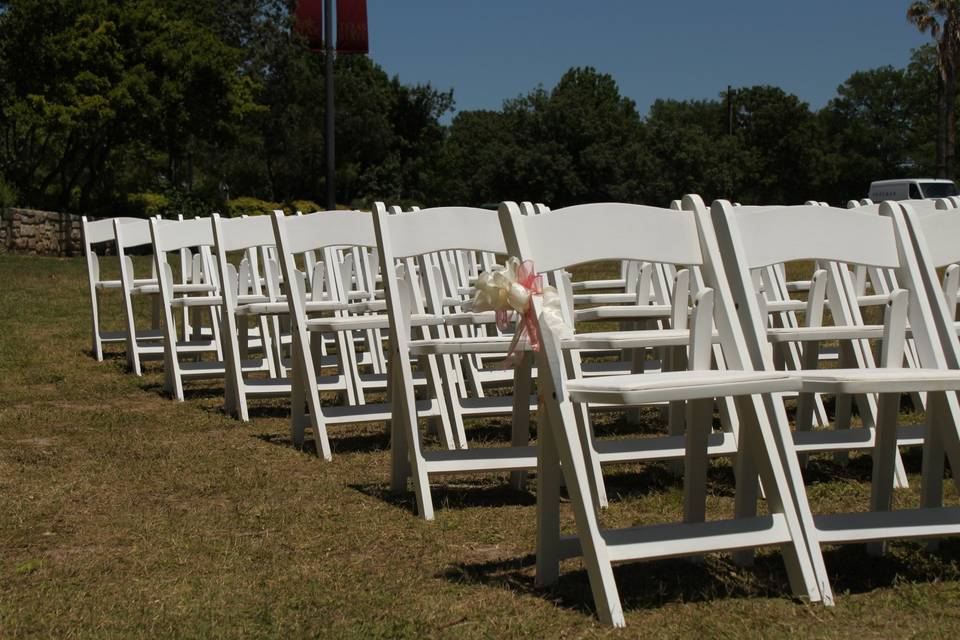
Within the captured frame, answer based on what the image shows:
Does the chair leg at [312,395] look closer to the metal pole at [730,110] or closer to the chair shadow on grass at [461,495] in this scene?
the chair shadow on grass at [461,495]

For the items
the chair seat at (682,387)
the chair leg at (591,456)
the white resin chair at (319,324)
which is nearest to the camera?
the chair seat at (682,387)

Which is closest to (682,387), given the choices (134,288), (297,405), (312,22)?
(297,405)

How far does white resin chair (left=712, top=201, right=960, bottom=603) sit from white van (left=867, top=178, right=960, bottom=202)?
35382mm

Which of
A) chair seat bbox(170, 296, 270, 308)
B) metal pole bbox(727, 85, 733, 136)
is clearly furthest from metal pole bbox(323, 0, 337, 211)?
metal pole bbox(727, 85, 733, 136)

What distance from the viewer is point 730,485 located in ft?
17.2

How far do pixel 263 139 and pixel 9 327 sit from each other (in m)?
33.4

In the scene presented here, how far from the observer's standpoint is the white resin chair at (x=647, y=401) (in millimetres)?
3357

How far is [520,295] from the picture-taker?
11.7ft

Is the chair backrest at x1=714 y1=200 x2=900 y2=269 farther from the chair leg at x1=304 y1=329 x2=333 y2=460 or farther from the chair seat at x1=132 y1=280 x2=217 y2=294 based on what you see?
the chair seat at x1=132 y1=280 x2=217 y2=294

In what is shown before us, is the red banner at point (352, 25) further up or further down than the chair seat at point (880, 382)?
further up

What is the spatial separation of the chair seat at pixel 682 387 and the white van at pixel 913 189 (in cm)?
3620

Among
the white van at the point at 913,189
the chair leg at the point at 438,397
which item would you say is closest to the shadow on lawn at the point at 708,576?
the chair leg at the point at 438,397

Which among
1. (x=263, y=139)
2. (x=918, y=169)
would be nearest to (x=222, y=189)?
(x=263, y=139)

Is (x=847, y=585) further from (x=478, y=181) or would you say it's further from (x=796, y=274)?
(x=478, y=181)
